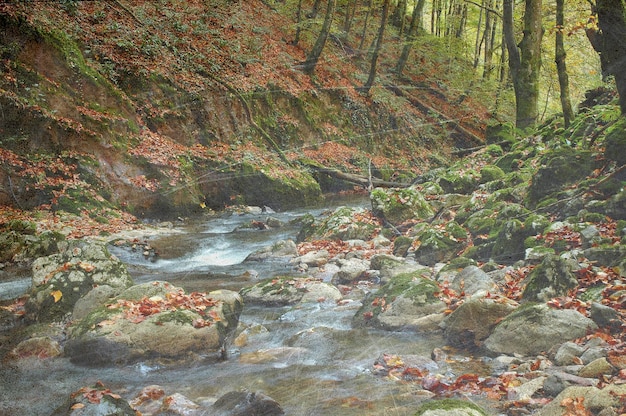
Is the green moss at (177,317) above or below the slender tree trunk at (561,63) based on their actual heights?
below

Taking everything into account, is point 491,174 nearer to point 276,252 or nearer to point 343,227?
point 343,227

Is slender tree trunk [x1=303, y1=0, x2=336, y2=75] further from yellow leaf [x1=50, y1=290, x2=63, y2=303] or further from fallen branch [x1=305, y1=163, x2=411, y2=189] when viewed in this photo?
yellow leaf [x1=50, y1=290, x2=63, y2=303]

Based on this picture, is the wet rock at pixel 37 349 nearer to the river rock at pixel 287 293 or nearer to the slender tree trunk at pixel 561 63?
the river rock at pixel 287 293

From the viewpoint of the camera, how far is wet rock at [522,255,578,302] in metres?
5.71

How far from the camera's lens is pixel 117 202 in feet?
41.0

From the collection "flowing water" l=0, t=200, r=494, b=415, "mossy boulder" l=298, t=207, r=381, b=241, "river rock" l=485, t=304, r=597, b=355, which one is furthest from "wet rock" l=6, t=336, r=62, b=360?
"mossy boulder" l=298, t=207, r=381, b=241

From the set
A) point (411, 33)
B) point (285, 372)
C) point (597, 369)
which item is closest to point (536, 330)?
point (597, 369)

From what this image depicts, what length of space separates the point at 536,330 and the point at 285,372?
8.25 feet

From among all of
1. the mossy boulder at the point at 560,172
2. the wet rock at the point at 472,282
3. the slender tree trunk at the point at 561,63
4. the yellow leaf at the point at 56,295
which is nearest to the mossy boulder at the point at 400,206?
the mossy boulder at the point at 560,172

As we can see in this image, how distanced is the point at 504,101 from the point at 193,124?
16339 mm

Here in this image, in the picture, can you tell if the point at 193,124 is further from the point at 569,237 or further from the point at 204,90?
the point at 569,237

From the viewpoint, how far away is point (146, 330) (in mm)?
5625

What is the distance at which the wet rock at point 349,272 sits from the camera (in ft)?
27.5

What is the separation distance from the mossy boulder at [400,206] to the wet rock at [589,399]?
7.82 meters
